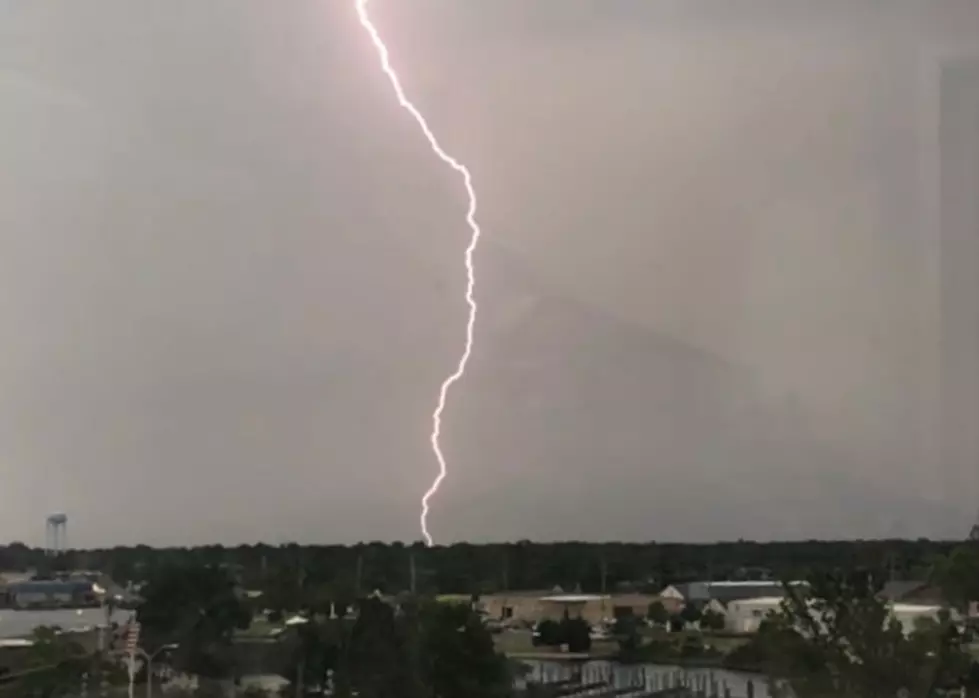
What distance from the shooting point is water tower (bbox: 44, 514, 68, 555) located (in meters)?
2.40

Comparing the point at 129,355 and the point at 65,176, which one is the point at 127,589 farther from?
the point at 65,176

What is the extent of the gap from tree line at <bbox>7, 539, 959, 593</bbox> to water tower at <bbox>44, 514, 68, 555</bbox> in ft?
0.38

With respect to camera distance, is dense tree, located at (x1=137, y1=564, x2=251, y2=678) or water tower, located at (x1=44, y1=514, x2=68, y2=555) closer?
dense tree, located at (x1=137, y1=564, x2=251, y2=678)

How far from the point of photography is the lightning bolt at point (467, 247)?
233 cm

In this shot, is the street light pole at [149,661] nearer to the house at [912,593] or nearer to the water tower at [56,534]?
the water tower at [56,534]

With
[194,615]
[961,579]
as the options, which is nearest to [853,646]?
[961,579]

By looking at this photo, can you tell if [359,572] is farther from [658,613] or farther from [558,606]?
[658,613]

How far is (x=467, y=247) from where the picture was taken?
2.34 meters

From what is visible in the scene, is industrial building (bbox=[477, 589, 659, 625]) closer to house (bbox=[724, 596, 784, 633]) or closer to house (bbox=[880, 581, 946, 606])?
house (bbox=[724, 596, 784, 633])

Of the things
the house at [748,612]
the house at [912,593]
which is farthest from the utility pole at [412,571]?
the house at [912,593]

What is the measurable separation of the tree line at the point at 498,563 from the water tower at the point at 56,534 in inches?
4.6

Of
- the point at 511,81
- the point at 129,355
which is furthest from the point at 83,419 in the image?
the point at 511,81

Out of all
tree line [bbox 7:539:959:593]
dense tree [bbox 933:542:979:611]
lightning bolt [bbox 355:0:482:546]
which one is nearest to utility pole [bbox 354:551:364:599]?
tree line [bbox 7:539:959:593]

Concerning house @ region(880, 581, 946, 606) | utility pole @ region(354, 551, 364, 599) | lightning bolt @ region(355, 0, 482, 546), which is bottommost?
house @ region(880, 581, 946, 606)
